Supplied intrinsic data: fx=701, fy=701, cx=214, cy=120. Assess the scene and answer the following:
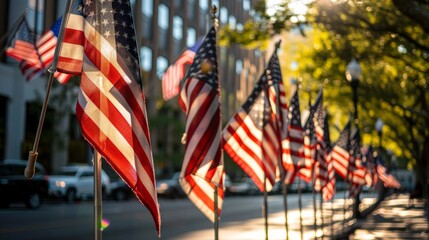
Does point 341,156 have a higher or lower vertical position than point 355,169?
higher

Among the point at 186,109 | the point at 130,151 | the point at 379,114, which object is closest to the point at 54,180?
the point at 379,114

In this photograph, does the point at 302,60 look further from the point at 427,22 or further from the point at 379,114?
the point at 427,22

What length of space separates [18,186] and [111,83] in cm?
2168

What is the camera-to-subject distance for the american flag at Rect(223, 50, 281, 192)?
10.5 meters

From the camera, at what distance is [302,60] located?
32188 millimetres

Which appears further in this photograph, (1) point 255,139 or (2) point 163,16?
(2) point 163,16

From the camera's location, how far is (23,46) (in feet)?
61.8

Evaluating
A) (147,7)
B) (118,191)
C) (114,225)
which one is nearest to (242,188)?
(147,7)

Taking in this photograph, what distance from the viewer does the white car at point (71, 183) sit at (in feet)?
108

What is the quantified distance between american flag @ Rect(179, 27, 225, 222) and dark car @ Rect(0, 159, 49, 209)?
17898 millimetres

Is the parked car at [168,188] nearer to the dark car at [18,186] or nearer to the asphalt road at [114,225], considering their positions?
the asphalt road at [114,225]

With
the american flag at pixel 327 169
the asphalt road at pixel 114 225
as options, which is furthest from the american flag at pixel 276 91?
the asphalt road at pixel 114 225

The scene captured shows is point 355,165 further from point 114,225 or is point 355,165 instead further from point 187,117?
point 187,117

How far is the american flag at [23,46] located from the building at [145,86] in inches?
256
